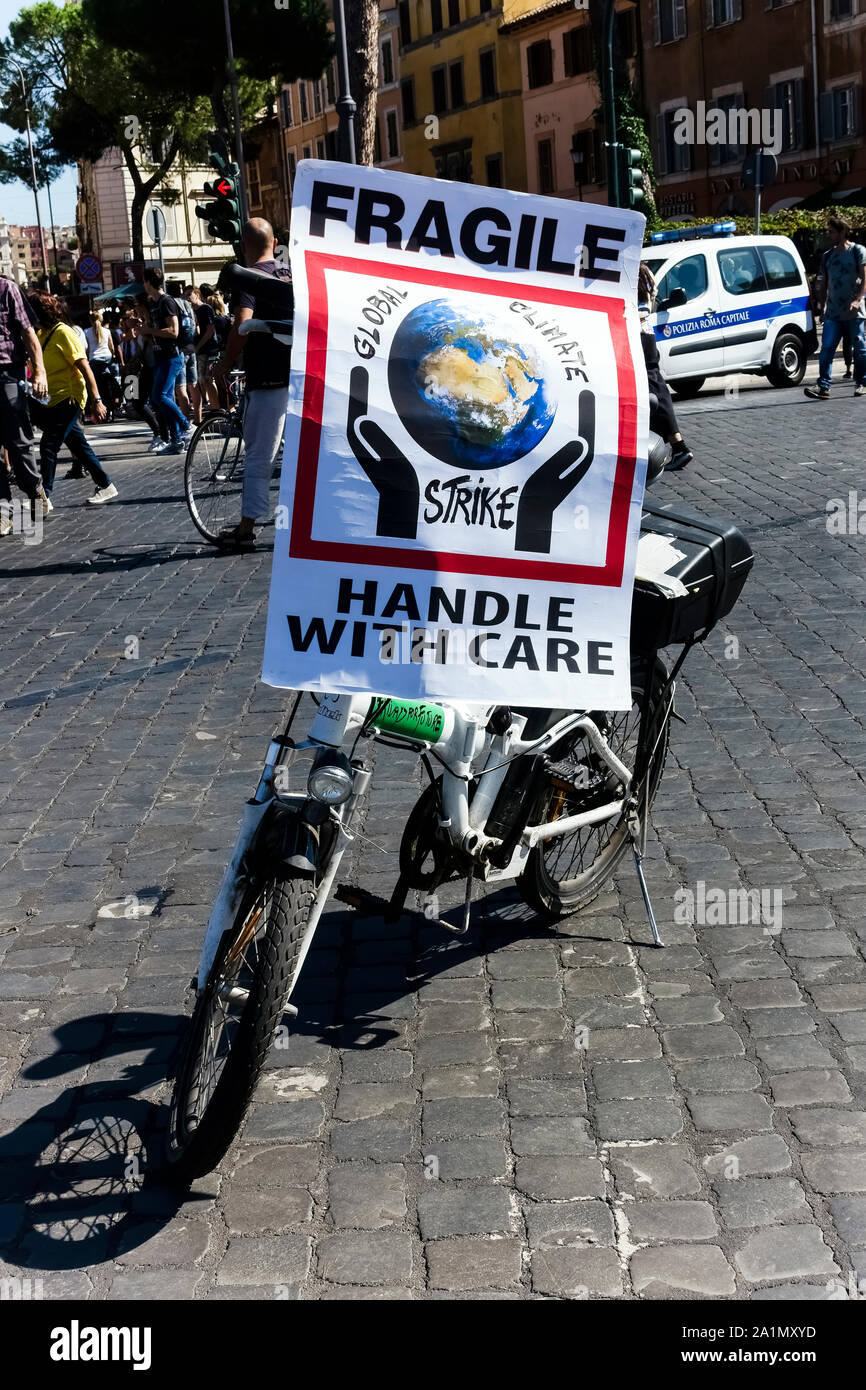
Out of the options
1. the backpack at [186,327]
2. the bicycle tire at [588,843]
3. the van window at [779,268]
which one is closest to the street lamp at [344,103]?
the backpack at [186,327]

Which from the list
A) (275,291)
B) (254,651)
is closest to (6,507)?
(254,651)

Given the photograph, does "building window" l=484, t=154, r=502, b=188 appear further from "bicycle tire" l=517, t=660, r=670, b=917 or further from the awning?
"bicycle tire" l=517, t=660, r=670, b=917

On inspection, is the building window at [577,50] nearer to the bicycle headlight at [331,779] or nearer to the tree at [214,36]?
the tree at [214,36]

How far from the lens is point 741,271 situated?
20.7 metres

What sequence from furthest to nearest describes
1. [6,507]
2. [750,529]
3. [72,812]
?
[6,507]
[750,529]
[72,812]

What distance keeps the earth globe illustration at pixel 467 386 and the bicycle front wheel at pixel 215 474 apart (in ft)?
25.5

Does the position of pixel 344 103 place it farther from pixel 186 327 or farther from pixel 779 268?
pixel 779 268

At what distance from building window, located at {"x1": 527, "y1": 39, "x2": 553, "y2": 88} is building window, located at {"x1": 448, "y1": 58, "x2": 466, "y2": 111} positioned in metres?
5.39

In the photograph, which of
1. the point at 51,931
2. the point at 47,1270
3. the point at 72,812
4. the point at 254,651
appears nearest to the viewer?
the point at 47,1270

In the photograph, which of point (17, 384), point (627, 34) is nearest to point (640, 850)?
point (17, 384)
